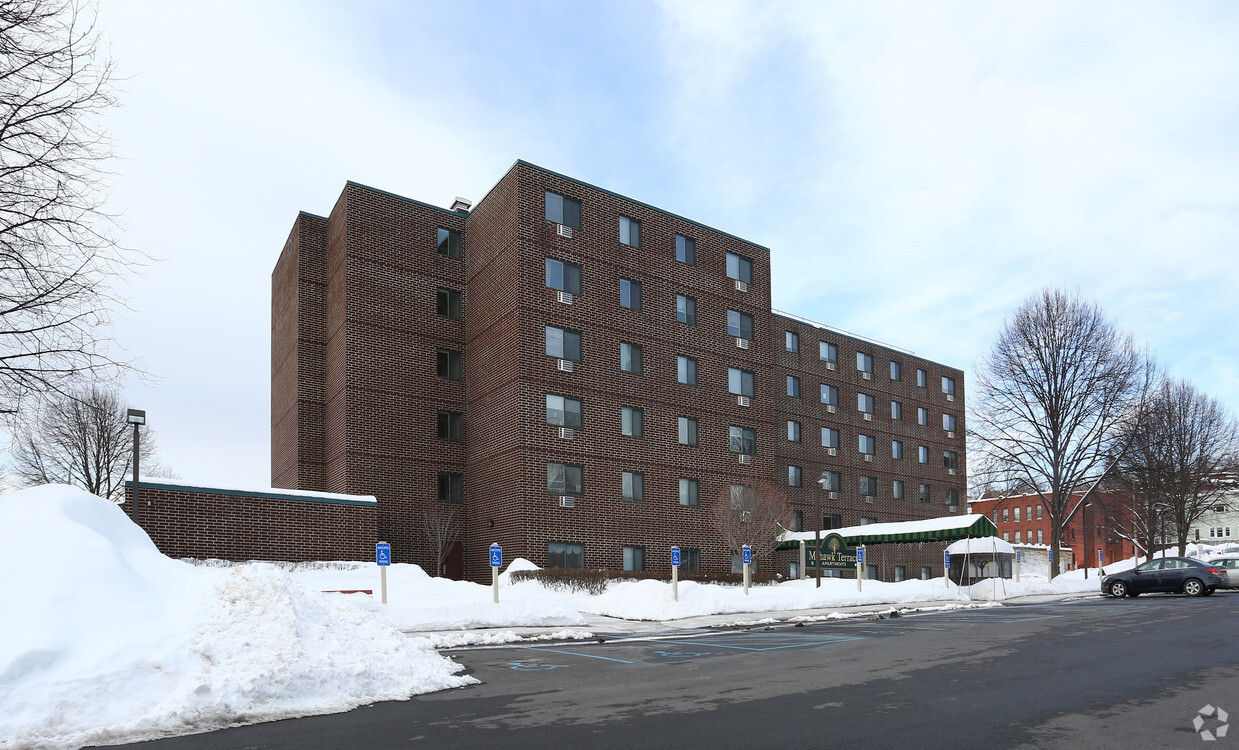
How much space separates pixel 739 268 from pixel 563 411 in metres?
12.8

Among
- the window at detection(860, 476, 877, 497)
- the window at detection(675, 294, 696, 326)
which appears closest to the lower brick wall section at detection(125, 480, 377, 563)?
the window at detection(675, 294, 696, 326)

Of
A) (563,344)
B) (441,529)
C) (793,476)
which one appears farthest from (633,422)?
(793,476)

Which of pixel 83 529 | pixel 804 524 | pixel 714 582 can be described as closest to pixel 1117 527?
pixel 804 524

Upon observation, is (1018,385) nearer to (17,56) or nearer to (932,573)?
(932,573)

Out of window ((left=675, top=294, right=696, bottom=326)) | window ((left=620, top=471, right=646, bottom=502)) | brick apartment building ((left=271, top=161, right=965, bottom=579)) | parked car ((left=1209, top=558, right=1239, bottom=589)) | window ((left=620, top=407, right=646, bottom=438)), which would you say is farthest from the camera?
window ((left=675, top=294, right=696, bottom=326))

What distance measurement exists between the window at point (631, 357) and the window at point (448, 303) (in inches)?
284

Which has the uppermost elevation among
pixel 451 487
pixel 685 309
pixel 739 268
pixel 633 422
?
pixel 739 268

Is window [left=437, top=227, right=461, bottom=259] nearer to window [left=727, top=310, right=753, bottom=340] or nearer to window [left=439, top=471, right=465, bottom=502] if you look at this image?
window [left=439, top=471, right=465, bottom=502]

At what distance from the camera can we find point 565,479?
3262 cm

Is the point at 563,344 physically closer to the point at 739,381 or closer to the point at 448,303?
the point at 448,303

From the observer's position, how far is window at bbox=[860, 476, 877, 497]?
168 ft

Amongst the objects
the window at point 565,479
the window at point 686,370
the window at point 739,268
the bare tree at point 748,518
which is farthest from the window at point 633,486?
the window at point 739,268

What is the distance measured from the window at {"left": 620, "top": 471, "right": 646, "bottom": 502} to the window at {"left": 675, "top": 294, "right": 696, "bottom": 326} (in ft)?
24.2

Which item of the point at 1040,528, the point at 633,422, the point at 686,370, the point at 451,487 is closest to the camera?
the point at 451,487
